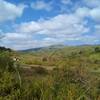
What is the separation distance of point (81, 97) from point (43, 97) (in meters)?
0.95

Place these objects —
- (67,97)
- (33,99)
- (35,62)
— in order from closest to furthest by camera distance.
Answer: (67,97)
(33,99)
(35,62)

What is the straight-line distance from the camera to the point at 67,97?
24.5 feet

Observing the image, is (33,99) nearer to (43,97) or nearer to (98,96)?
(43,97)

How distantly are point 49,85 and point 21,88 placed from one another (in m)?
0.75

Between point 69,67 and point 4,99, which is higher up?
point 69,67

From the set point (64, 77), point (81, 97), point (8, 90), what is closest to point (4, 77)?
point (8, 90)

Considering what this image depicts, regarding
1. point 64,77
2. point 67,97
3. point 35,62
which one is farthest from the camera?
point 35,62

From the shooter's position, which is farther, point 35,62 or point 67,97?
point 35,62

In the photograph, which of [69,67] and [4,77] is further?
[69,67]

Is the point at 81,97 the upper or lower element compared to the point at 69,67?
lower

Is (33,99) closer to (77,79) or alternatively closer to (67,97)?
(67,97)

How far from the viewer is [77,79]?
9.09 m

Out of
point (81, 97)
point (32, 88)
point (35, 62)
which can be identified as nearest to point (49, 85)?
point (32, 88)

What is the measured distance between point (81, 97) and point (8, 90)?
1979 millimetres
